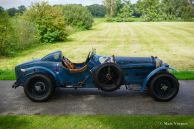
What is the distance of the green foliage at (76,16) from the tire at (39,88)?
37.6 metres

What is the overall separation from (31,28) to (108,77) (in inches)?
794

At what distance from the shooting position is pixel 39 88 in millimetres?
9172

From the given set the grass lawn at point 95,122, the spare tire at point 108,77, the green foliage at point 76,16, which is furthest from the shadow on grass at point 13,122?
the green foliage at point 76,16

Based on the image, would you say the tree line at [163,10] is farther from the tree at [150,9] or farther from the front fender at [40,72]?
the front fender at [40,72]

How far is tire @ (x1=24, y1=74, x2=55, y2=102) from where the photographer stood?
Answer: 9109 mm

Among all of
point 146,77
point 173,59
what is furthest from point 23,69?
point 173,59

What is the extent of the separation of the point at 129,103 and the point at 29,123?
2834 millimetres

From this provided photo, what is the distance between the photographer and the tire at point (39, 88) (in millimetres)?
9109

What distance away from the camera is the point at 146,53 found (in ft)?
79.1

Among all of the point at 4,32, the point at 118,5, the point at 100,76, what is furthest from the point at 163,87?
the point at 118,5

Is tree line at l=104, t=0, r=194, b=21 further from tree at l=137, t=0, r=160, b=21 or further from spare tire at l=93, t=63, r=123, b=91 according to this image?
spare tire at l=93, t=63, r=123, b=91

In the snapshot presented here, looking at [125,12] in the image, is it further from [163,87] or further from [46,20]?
[163,87]

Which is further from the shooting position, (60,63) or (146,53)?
(146,53)

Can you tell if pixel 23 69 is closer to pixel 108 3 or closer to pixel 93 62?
pixel 93 62
